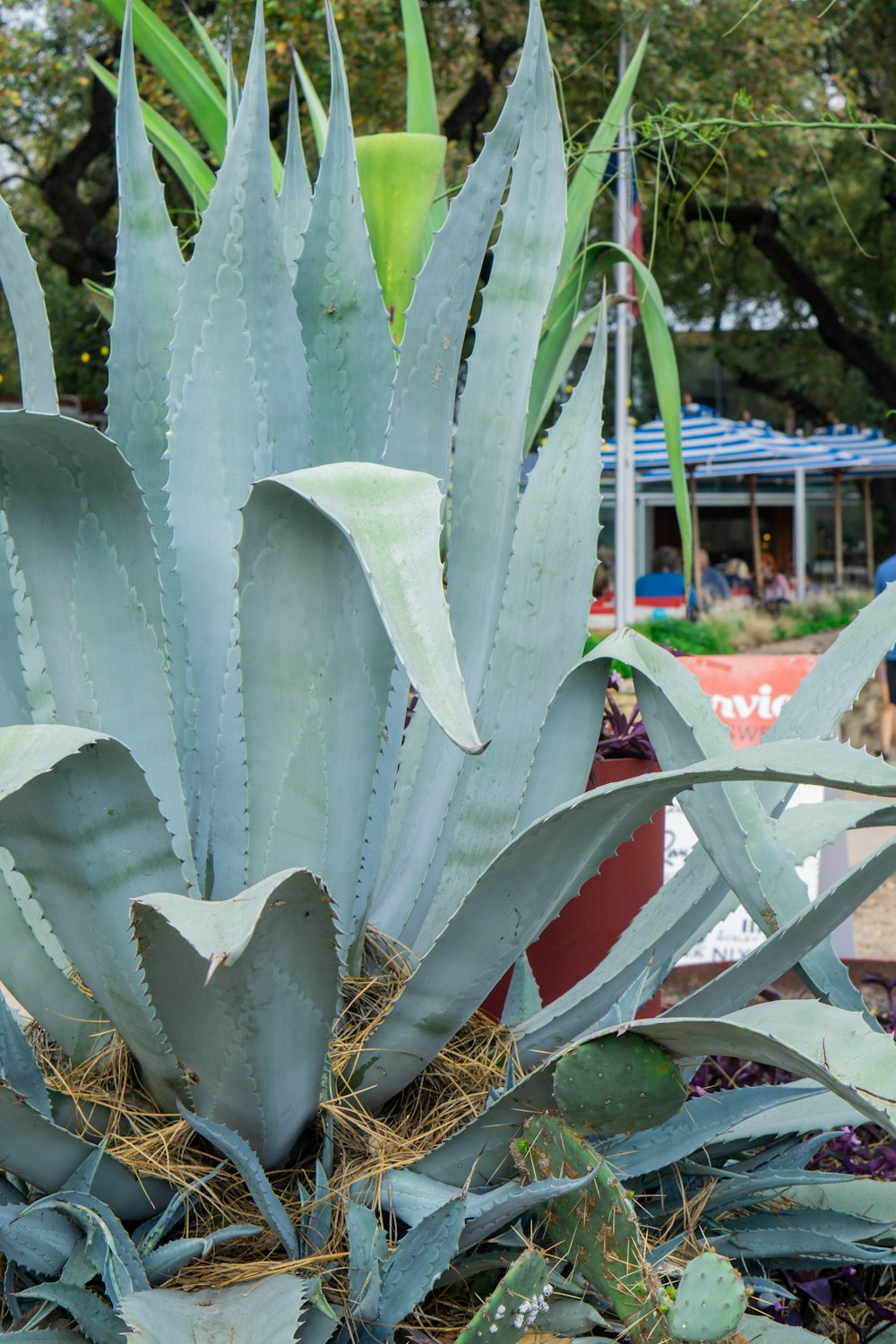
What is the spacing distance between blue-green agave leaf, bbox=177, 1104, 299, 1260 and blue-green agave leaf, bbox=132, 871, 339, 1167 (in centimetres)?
5

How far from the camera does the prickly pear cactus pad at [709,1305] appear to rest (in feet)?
3.51

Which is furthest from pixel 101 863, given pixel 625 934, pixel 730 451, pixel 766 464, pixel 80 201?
pixel 766 464

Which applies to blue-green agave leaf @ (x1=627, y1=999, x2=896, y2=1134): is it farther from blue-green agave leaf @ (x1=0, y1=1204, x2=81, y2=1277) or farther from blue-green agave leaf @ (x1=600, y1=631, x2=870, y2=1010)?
blue-green agave leaf @ (x1=0, y1=1204, x2=81, y2=1277)

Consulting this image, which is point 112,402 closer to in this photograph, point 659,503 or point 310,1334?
point 310,1334

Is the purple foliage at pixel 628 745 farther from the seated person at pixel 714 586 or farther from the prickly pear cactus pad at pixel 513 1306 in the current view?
the seated person at pixel 714 586

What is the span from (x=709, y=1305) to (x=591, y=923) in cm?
85

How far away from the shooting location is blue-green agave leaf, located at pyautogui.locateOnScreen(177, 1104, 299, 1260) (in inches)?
44.2

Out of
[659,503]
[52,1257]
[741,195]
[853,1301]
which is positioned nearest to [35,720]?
[52,1257]

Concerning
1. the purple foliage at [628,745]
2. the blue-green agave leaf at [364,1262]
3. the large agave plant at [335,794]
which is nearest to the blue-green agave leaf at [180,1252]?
the large agave plant at [335,794]

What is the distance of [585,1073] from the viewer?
3.73 ft

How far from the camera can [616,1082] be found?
114 centimetres

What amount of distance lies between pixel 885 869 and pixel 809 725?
1.00 feet

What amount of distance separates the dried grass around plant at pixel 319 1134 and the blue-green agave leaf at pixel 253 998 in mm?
52

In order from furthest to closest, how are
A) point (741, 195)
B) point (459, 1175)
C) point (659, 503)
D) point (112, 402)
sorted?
point (659, 503) → point (741, 195) → point (112, 402) → point (459, 1175)
